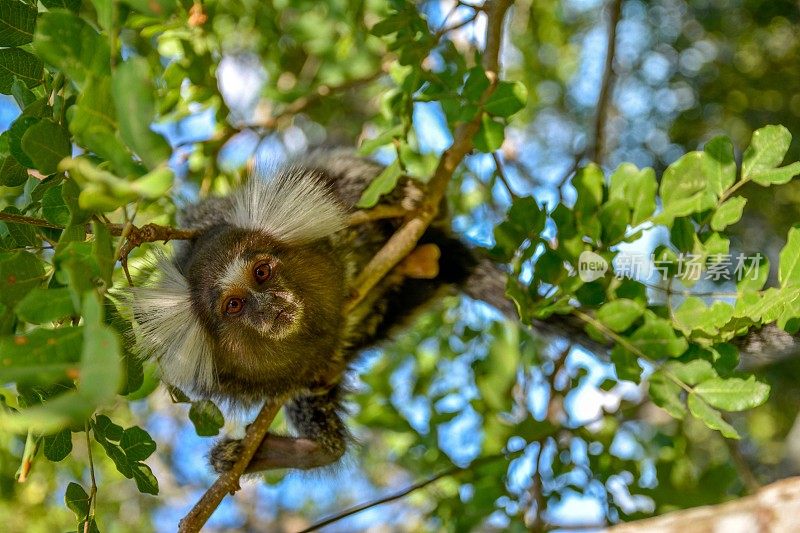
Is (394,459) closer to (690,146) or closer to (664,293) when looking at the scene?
(664,293)

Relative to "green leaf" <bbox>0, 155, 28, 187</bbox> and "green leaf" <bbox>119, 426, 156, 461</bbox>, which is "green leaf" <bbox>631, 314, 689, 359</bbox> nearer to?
"green leaf" <bbox>119, 426, 156, 461</bbox>

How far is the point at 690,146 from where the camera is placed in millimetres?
4777

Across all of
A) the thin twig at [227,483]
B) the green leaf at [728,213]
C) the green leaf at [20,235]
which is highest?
the green leaf at [20,235]

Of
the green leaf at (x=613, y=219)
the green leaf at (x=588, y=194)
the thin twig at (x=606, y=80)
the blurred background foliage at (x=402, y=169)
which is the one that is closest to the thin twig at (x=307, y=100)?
the blurred background foliage at (x=402, y=169)

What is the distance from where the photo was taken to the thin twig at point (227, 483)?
2.04 metres

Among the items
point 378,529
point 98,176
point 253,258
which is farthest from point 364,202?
point 378,529

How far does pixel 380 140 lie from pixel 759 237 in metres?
3.19

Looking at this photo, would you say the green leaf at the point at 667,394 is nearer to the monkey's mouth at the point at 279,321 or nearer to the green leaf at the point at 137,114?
the monkey's mouth at the point at 279,321

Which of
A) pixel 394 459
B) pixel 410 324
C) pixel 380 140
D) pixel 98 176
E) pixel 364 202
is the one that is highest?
pixel 98 176

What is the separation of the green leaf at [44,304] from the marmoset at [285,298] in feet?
3.29

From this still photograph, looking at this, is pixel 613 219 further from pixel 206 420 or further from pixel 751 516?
pixel 206 420

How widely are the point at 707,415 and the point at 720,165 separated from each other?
701 mm

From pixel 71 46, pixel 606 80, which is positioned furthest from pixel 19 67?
pixel 606 80

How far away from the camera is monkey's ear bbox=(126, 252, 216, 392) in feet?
8.28
